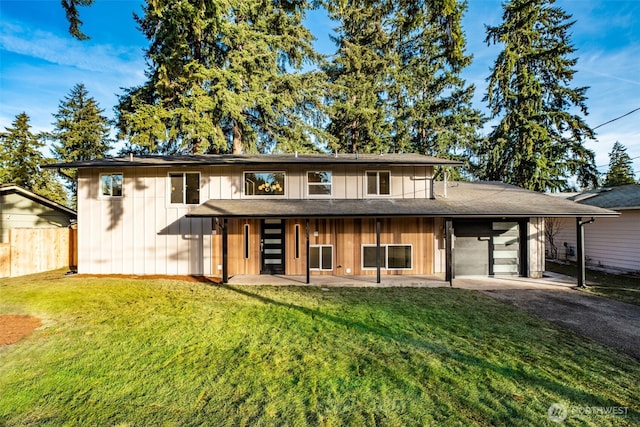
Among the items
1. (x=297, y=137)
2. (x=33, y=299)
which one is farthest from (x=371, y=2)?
(x=297, y=137)

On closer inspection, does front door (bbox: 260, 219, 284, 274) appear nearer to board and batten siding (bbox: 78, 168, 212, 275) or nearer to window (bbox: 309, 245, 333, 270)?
window (bbox: 309, 245, 333, 270)

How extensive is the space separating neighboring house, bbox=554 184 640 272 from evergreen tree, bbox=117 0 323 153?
15.4 m

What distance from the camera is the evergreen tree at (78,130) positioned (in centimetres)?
2347

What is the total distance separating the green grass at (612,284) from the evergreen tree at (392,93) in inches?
445

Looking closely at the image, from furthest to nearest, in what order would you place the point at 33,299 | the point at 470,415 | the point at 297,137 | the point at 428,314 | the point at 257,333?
the point at 297,137 → the point at 33,299 → the point at 428,314 → the point at 257,333 → the point at 470,415

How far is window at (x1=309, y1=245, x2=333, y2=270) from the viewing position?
10.3 m

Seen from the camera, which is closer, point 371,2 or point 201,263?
point 371,2

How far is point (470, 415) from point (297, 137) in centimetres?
1727

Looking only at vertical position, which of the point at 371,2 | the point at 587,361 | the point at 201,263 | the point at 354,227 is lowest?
the point at 587,361

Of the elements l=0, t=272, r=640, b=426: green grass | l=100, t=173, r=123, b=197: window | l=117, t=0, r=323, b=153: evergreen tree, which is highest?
l=117, t=0, r=323, b=153: evergreen tree

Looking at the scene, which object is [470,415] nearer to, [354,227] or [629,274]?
[354,227]

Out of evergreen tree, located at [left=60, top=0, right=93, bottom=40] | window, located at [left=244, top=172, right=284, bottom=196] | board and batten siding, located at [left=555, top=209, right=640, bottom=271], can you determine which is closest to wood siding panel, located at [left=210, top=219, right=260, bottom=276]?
window, located at [left=244, top=172, right=284, bottom=196]

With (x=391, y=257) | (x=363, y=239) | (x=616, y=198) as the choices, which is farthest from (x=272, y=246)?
(x=616, y=198)

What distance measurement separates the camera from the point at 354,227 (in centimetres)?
1029
